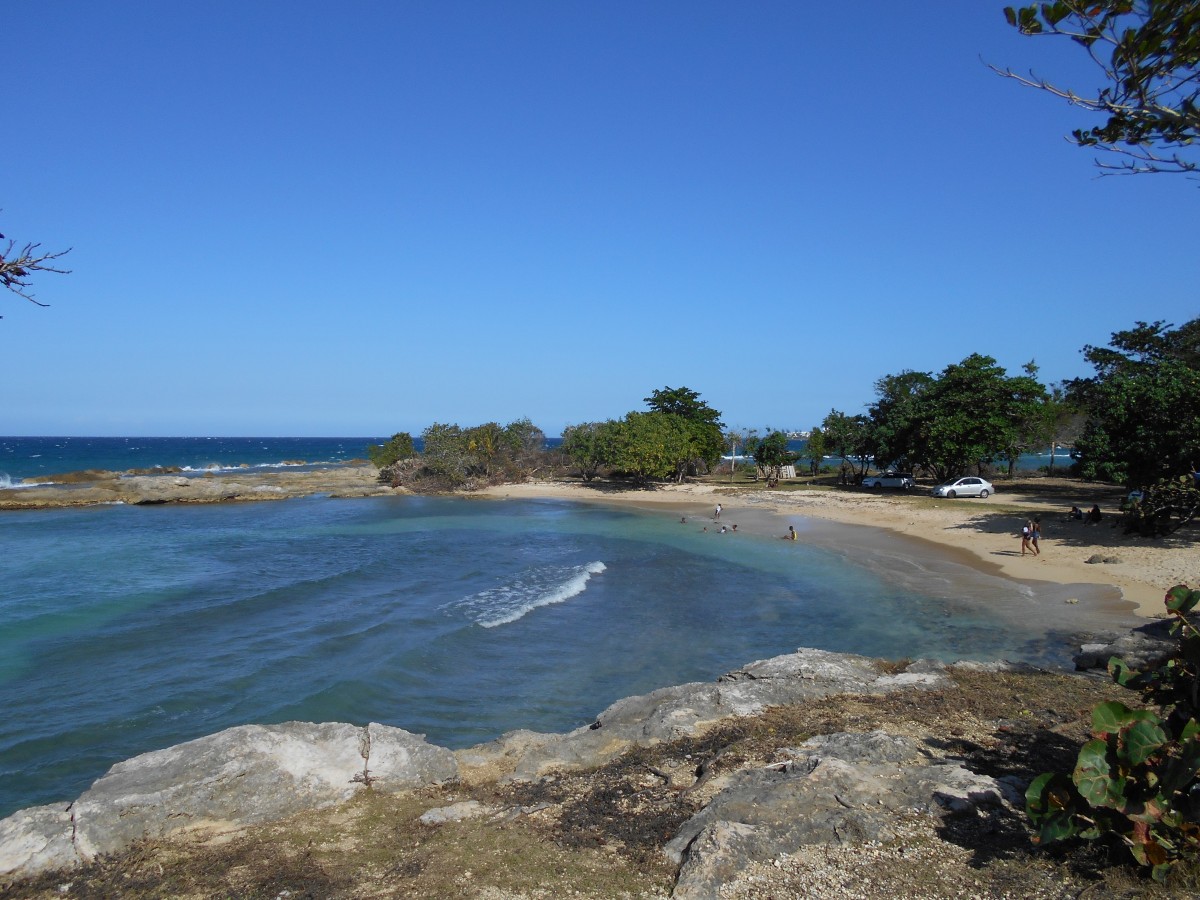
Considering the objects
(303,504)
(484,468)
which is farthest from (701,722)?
(484,468)

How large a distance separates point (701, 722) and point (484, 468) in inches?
2172

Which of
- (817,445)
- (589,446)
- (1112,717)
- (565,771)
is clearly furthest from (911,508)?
(1112,717)

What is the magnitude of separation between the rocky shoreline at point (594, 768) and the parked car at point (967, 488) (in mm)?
35921

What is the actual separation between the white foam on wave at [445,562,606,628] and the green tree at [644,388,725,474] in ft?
104

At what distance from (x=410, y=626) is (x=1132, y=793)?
17.3 meters

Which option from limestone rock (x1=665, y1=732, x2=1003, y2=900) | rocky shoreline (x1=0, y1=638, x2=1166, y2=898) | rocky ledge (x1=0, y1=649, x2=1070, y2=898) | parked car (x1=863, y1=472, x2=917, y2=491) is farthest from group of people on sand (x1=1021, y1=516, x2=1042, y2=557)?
limestone rock (x1=665, y1=732, x2=1003, y2=900)

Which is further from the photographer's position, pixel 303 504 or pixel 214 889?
pixel 303 504

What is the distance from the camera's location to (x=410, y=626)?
19703 mm

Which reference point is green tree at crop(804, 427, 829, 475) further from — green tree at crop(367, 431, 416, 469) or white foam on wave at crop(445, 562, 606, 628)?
green tree at crop(367, 431, 416, 469)

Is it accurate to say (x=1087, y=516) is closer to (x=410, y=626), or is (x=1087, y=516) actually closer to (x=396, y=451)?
(x=410, y=626)

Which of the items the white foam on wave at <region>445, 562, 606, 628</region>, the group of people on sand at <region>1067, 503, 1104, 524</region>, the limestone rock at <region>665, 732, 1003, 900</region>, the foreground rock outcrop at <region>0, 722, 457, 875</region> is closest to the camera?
the limestone rock at <region>665, 732, 1003, 900</region>

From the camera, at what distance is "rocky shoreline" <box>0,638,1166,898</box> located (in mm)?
6574

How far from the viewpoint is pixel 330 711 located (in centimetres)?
1358

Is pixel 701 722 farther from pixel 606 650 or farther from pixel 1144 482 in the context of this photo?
pixel 1144 482
